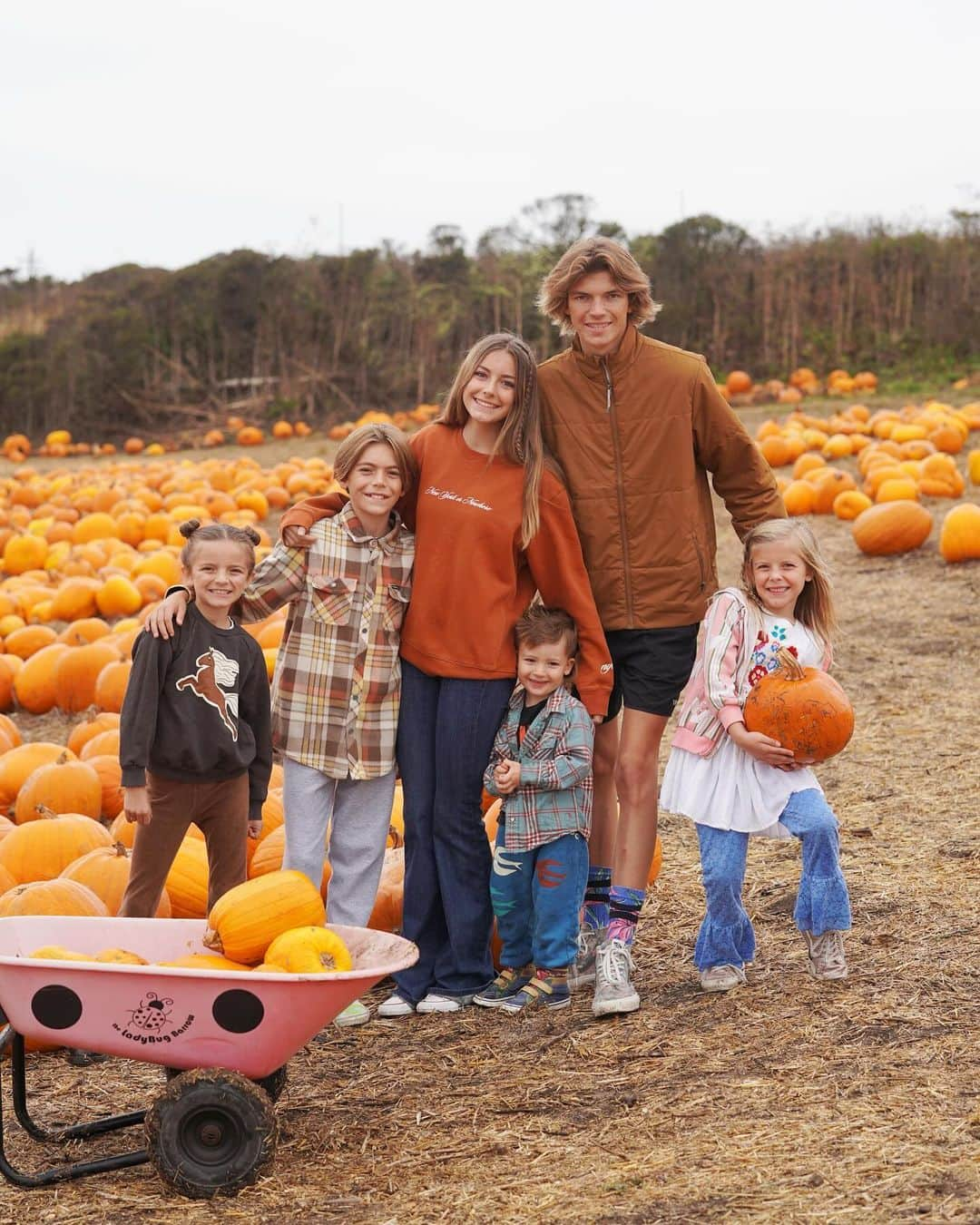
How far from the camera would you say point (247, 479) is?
564 inches

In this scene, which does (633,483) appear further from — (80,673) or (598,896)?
(80,673)

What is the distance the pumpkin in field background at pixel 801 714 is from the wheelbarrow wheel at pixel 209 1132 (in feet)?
5.59

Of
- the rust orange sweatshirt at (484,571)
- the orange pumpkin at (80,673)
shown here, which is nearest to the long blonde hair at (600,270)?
the rust orange sweatshirt at (484,571)

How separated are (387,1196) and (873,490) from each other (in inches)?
363

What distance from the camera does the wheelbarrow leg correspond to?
2.98 m

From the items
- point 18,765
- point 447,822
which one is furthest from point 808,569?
point 18,765

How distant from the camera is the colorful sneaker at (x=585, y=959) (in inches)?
165

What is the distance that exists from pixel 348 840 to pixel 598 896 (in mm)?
819

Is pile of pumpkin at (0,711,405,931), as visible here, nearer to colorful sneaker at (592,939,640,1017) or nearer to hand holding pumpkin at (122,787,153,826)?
hand holding pumpkin at (122,787,153,826)

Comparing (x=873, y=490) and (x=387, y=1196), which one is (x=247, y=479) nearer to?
(x=873, y=490)

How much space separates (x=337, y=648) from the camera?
4.02m

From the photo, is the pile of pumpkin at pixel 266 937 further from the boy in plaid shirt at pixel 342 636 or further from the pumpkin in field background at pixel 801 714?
the pumpkin in field background at pixel 801 714

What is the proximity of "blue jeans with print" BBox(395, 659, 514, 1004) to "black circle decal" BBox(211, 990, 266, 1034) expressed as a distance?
1205mm

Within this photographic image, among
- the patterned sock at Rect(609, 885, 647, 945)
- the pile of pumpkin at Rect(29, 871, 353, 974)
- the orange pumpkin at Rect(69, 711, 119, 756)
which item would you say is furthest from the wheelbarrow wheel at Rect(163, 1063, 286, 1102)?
the orange pumpkin at Rect(69, 711, 119, 756)
